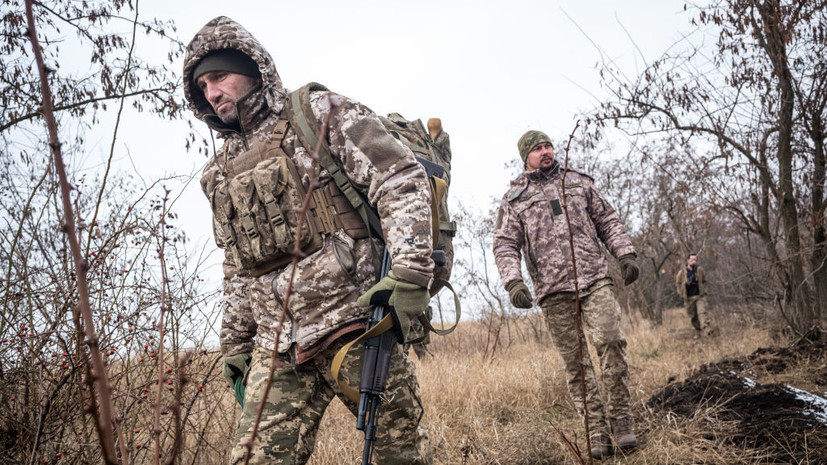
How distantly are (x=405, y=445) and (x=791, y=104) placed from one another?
21.9 ft

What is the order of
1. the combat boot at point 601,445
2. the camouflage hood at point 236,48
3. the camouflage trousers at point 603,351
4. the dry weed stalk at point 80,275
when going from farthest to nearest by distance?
the camouflage trousers at point 603,351
the combat boot at point 601,445
the camouflage hood at point 236,48
the dry weed stalk at point 80,275

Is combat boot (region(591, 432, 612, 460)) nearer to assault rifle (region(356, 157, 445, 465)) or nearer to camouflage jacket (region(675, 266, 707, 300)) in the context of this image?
assault rifle (region(356, 157, 445, 465))

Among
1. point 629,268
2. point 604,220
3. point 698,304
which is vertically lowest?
point 698,304

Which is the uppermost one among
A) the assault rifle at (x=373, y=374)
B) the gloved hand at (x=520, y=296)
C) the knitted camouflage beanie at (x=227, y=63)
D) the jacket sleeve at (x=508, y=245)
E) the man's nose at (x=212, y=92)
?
the knitted camouflage beanie at (x=227, y=63)

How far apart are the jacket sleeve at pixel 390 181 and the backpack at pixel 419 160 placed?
0.17ft

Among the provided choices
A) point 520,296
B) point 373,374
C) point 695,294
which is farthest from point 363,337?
point 695,294

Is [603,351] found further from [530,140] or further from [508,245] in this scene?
[530,140]

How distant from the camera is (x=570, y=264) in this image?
13.5 feet

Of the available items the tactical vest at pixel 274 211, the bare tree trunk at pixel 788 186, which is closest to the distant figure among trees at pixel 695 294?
the bare tree trunk at pixel 788 186

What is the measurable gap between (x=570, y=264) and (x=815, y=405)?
179 centimetres

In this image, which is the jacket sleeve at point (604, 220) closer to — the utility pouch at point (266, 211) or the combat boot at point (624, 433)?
the combat boot at point (624, 433)

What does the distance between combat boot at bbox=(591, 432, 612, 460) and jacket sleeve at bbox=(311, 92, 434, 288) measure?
223cm

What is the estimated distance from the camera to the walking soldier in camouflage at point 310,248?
225 centimetres

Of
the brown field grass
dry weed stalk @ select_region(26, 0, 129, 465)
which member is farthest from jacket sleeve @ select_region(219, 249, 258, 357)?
dry weed stalk @ select_region(26, 0, 129, 465)
